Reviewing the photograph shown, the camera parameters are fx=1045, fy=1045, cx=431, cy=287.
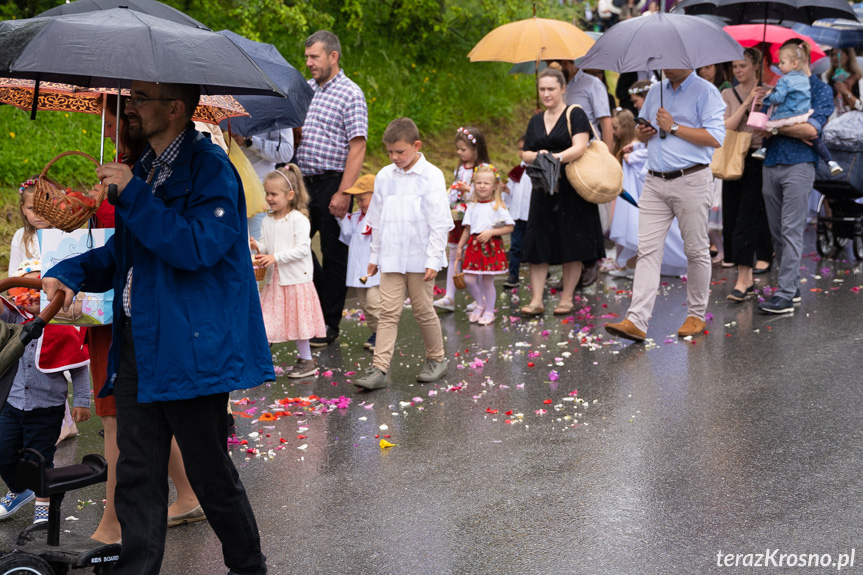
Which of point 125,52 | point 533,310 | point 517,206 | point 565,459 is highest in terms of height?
point 125,52

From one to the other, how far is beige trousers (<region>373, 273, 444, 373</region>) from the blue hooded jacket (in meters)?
3.48

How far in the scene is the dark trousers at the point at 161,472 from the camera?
12.6 feet

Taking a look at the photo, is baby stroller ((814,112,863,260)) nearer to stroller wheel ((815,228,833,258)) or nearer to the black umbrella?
stroller wheel ((815,228,833,258))

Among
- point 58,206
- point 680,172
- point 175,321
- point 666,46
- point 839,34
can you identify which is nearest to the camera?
point 175,321

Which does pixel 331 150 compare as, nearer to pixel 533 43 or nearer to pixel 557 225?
pixel 557 225

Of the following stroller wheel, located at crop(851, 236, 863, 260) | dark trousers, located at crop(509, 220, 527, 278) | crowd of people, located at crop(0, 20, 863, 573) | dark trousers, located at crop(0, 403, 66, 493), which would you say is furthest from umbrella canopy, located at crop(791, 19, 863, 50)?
dark trousers, located at crop(0, 403, 66, 493)

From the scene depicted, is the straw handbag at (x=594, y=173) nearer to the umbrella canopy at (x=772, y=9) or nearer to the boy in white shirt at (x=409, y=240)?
the umbrella canopy at (x=772, y=9)

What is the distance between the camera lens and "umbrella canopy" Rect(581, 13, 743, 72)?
25.7ft

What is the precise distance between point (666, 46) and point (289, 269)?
330 cm

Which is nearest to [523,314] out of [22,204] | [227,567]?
[22,204]

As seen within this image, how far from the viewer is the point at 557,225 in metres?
9.79

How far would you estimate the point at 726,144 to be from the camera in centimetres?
1015

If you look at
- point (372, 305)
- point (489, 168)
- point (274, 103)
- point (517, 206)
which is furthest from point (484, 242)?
point (274, 103)

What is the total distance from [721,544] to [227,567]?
6.77 feet
